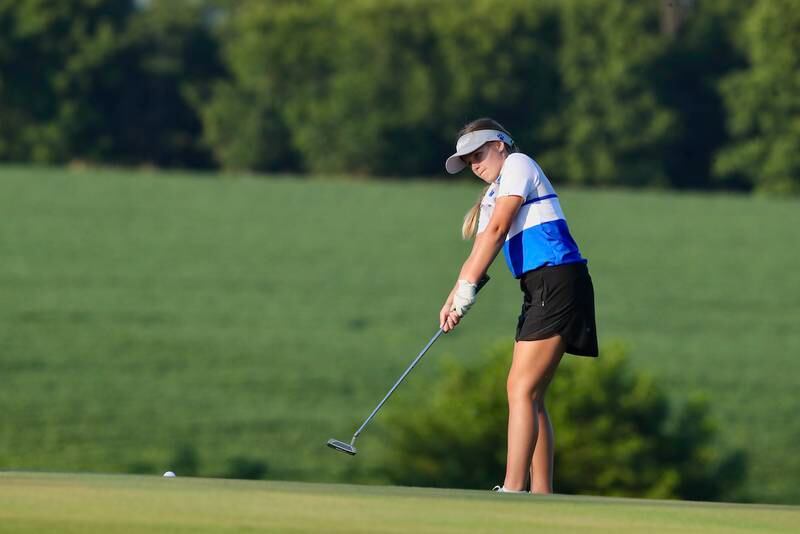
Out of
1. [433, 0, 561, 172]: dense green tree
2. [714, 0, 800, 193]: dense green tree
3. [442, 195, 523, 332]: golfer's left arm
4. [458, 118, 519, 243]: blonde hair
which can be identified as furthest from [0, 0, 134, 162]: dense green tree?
[442, 195, 523, 332]: golfer's left arm

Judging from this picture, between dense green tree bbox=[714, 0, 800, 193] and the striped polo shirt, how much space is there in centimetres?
5706

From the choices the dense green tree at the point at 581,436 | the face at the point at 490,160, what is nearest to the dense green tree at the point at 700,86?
the dense green tree at the point at 581,436

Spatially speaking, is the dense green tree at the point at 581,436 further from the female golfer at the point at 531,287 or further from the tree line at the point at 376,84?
the tree line at the point at 376,84

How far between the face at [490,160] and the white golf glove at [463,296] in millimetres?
491

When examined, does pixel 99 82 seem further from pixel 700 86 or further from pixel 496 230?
pixel 496 230

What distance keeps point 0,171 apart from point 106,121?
25045 mm

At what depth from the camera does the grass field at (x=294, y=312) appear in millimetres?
27312

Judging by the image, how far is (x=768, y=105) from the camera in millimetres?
68188

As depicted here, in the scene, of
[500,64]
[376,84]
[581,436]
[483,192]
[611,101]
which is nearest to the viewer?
[483,192]

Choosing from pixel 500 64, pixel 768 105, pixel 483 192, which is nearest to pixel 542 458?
pixel 483 192

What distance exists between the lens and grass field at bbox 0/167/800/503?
2731 centimetres

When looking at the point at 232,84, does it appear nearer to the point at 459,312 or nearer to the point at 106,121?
the point at 106,121

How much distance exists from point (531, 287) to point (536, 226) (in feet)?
0.89

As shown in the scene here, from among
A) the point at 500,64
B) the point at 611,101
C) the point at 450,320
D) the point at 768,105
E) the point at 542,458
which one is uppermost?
the point at 500,64
